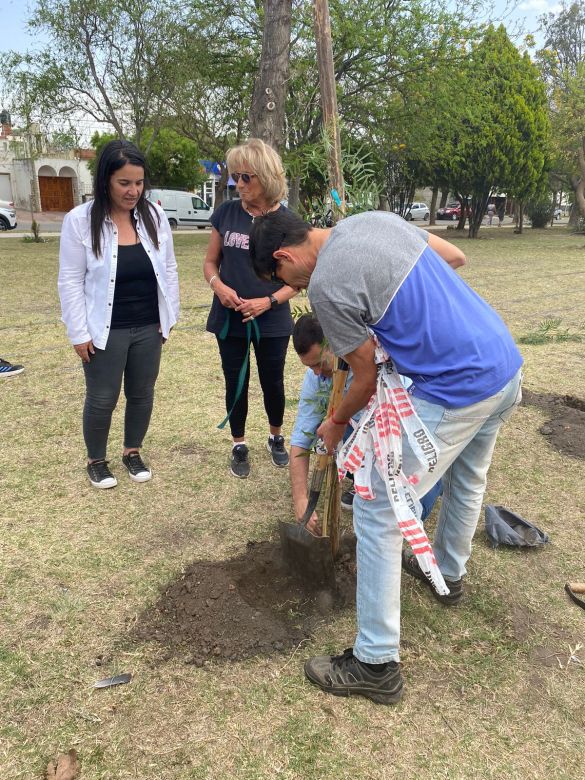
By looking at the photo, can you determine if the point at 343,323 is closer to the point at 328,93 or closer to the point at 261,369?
the point at 328,93

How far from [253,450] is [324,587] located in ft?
5.02

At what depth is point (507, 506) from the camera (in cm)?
340

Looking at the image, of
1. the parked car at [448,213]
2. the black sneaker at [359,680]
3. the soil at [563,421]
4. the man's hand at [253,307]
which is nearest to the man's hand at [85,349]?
the man's hand at [253,307]

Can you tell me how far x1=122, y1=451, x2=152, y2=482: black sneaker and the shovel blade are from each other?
1.22 metres

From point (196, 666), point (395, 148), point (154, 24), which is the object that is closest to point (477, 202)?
point (395, 148)

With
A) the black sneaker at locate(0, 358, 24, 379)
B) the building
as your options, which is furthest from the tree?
the building

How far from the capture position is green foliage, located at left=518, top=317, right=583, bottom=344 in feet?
22.8

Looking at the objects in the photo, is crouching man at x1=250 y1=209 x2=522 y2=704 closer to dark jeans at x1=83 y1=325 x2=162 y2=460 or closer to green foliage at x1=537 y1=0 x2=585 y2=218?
dark jeans at x1=83 y1=325 x2=162 y2=460

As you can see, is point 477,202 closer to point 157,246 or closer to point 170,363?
point 170,363

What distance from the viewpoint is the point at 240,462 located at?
12.1 ft

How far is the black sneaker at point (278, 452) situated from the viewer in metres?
3.76

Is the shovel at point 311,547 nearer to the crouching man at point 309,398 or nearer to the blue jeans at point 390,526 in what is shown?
the crouching man at point 309,398

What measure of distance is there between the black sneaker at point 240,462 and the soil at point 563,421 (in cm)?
210

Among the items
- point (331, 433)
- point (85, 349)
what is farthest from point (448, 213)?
point (331, 433)
